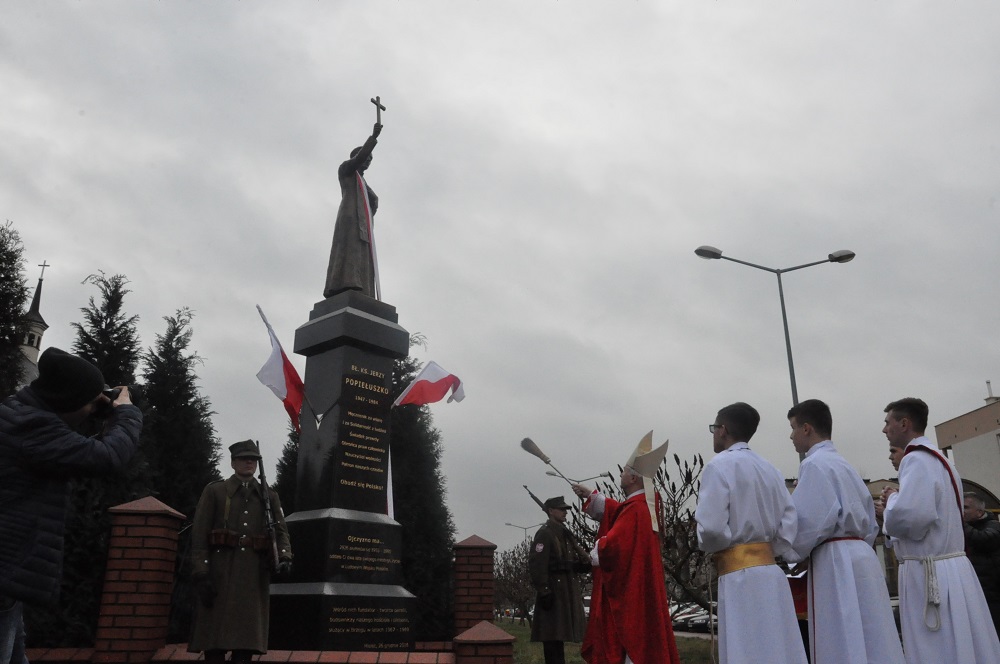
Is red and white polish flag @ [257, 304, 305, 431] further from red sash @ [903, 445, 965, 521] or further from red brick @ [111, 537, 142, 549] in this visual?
red sash @ [903, 445, 965, 521]

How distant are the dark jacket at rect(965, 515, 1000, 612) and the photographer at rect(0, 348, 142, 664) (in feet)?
22.1

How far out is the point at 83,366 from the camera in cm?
327

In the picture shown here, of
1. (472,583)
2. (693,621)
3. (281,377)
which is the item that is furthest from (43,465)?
(693,621)

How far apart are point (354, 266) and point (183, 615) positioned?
469 centimetres

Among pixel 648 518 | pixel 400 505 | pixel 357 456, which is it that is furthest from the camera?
pixel 400 505

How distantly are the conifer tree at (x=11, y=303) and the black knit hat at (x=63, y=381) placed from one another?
10.7 m

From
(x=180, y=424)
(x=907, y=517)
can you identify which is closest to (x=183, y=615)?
(x=180, y=424)

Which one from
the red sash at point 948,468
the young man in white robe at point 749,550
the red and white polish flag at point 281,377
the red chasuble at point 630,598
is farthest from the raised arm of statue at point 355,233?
the red sash at point 948,468

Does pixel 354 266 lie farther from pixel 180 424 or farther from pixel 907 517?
pixel 907 517

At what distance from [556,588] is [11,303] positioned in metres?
9.94

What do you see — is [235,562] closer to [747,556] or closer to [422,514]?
[747,556]

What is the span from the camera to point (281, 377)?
9570 millimetres

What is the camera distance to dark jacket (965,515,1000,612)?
22.1 feet

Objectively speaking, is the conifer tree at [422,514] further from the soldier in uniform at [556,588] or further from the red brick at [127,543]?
the red brick at [127,543]
